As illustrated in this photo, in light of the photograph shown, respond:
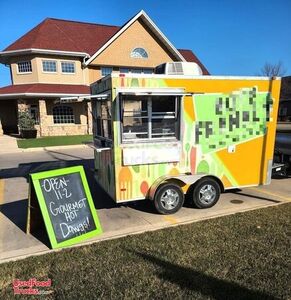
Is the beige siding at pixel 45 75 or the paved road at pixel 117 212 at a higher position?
the beige siding at pixel 45 75

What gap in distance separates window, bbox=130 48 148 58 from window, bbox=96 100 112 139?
2130cm

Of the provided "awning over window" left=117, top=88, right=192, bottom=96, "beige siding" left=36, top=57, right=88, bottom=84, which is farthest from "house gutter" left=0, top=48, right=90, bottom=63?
"awning over window" left=117, top=88, right=192, bottom=96

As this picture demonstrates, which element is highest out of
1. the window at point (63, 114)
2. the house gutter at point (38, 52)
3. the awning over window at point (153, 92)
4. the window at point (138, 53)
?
the window at point (138, 53)

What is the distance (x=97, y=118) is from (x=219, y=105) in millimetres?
3018

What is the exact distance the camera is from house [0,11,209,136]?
2412 centimetres

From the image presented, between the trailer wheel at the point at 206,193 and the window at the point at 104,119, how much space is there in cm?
220

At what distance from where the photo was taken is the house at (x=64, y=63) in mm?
24125

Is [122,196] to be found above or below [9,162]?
above

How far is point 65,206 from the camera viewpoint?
4.98 m

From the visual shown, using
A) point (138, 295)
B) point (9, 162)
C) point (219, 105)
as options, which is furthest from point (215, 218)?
point (9, 162)

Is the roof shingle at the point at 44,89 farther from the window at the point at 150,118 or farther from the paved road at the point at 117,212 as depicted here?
the window at the point at 150,118

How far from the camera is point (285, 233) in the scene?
16.5 feet

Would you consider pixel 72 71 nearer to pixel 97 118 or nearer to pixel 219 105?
pixel 97 118

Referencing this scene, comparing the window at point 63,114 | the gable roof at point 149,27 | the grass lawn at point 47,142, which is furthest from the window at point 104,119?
the gable roof at point 149,27
